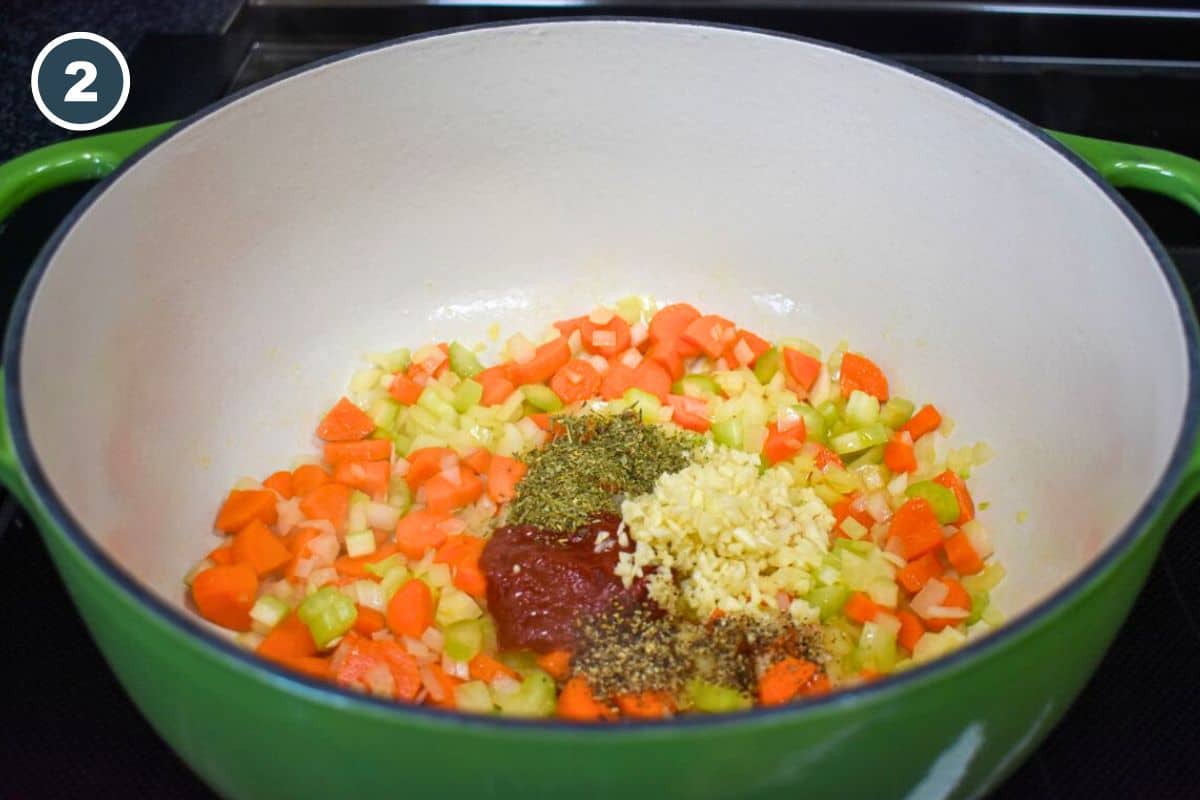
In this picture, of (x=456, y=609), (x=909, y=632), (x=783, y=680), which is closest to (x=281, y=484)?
(x=456, y=609)

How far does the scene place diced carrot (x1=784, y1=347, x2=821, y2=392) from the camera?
1.76 metres

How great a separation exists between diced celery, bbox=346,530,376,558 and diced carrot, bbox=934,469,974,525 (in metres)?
0.80

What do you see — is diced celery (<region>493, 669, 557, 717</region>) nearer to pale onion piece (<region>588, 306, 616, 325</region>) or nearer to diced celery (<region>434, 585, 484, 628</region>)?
diced celery (<region>434, 585, 484, 628</region>)

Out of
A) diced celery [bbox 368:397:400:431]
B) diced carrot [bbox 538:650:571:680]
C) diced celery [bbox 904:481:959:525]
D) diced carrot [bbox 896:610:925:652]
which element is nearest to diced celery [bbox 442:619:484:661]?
diced carrot [bbox 538:650:571:680]

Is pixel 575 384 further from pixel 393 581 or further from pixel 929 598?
pixel 929 598

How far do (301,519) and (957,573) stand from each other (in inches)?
35.9

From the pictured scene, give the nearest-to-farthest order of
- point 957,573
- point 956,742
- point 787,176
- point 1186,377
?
1. point 956,742
2. point 1186,377
3. point 957,573
4. point 787,176

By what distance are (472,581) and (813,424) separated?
58 cm

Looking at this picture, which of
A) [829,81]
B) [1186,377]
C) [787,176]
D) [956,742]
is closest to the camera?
[956,742]

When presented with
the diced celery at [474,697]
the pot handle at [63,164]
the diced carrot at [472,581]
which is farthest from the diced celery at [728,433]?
the pot handle at [63,164]

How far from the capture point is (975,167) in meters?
1.55

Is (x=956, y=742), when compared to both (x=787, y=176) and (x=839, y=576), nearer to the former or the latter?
(x=839, y=576)

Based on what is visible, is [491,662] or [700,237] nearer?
[491,662]

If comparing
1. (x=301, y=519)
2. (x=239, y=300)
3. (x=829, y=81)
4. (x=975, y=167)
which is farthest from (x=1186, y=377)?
(x=239, y=300)
